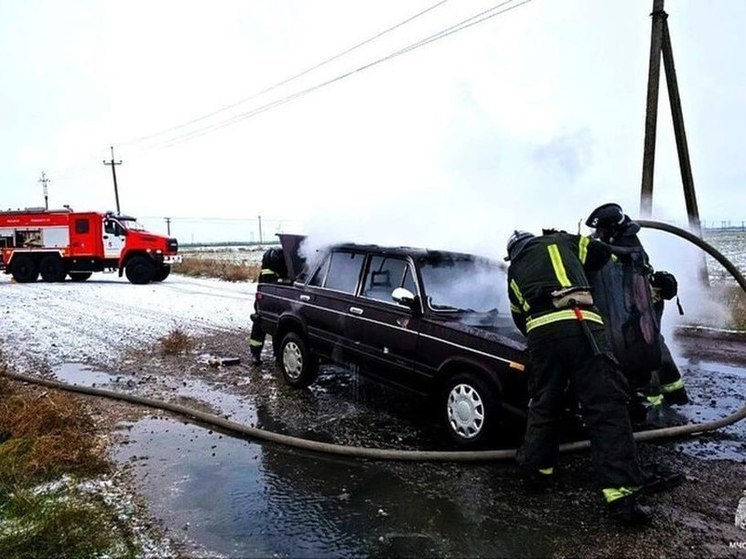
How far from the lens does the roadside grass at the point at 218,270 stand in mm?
22766

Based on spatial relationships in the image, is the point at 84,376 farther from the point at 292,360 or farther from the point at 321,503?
the point at 321,503

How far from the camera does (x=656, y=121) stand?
10414mm

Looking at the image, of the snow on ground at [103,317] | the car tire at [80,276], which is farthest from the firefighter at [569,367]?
the car tire at [80,276]

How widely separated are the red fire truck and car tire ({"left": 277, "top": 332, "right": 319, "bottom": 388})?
16.5m

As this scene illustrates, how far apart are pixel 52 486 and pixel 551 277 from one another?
3528 mm

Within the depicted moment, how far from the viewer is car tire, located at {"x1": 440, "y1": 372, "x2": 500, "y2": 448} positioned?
418 cm

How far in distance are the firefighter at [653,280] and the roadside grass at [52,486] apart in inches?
154

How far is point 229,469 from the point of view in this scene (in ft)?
13.5

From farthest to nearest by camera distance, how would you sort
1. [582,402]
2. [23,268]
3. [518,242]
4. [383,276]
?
1. [23,268]
2. [383,276]
3. [518,242]
4. [582,402]

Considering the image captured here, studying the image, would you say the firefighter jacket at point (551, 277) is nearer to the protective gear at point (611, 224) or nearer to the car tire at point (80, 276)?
the protective gear at point (611, 224)

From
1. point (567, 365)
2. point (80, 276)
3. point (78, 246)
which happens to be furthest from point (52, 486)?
point (80, 276)

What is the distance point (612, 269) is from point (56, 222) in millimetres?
22357

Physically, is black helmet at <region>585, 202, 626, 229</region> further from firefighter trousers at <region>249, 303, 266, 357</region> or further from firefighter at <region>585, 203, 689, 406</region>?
firefighter trousers at <region>249, 303, 266, 357</region>

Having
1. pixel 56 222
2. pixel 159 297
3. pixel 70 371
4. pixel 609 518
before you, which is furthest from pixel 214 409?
pixel 56 222
